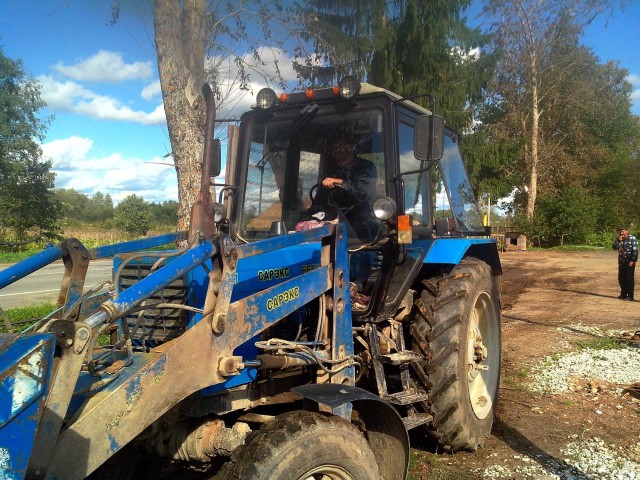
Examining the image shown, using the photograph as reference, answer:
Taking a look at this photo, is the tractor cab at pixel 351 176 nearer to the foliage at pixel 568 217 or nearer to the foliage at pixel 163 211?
the foliage at pixel 568 217

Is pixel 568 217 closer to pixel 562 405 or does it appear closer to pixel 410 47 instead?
pixel 410 47

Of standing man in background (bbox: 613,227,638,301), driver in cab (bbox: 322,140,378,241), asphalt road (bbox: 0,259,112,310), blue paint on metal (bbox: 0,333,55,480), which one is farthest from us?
standing man in background (bbox: 613,227,638,301)

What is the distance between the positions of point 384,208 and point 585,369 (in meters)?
3.99

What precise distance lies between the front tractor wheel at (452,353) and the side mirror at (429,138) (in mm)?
1052

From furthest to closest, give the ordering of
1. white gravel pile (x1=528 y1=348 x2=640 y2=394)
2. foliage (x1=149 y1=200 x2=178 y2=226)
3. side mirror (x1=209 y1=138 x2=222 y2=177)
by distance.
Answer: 1. foliage (x1=149 y1=200 x2=178 y2=226)
2. white gravel pile (x1=528 y1=348 x2=640 y2=394)
3. side mirror (x1=209 y1=138 x2=222 y2=177)

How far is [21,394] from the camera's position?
1.69m

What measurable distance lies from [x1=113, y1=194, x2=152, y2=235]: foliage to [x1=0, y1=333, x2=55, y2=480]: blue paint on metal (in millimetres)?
41873

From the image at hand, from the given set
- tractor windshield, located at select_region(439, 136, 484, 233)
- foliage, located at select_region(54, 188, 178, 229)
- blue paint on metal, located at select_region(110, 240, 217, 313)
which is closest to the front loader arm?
blue paint on metal, located at select_region(110, 240, 217, 313)

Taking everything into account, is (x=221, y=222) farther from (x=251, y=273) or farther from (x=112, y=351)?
(x=112, y=351)

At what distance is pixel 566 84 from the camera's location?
115 ft

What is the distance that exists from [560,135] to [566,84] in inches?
139

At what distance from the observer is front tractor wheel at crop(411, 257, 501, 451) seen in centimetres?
371

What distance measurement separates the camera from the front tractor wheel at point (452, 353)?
Result: 3711 millimetres

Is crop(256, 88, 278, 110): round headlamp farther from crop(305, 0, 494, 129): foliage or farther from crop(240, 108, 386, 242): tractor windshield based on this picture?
crop(305, 0, 494, 129): foliage
